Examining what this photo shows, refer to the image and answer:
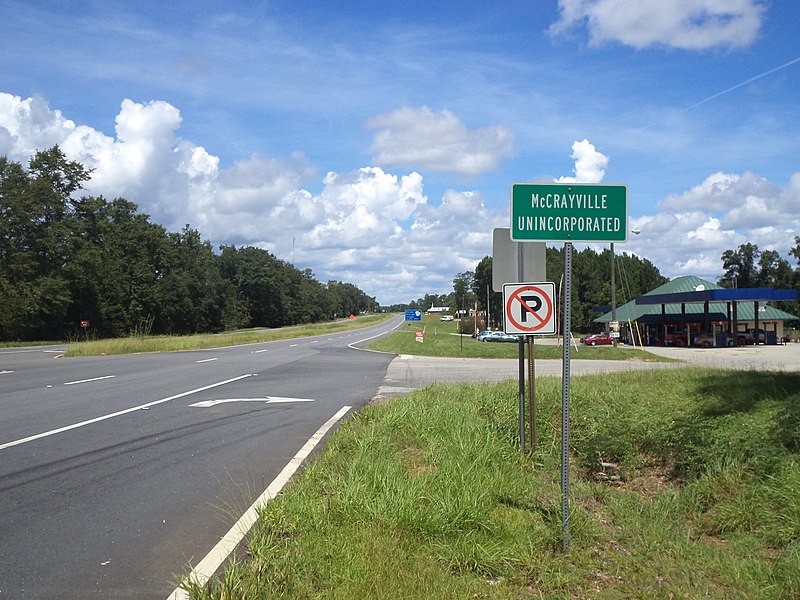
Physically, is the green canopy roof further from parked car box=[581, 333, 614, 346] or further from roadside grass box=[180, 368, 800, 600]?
roadside grass box=[180, 368, 800, 600]

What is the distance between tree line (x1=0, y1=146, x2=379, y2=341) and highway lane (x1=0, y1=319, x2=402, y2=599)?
1323 inches

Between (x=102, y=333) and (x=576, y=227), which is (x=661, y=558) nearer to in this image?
(x=576, y=227)

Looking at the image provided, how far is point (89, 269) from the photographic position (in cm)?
6569

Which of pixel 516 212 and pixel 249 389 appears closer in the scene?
pixel 516 212

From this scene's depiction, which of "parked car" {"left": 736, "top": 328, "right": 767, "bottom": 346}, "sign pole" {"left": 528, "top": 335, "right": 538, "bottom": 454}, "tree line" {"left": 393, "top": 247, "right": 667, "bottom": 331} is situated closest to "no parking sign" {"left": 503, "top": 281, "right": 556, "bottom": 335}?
"sign pole" {"left": 528, "top": 335, "right": 538, "bottom": 454}

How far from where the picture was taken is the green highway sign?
560 cm

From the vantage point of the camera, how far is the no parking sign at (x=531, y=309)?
698cm

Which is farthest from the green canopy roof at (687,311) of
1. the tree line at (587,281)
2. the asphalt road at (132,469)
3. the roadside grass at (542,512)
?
the roadside grass at (542,512)

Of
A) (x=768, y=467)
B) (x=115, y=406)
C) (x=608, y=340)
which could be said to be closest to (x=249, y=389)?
(x=115, y=406)

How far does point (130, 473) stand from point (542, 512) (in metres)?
4.68

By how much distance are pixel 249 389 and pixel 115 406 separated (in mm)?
4126

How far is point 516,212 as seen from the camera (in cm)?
574

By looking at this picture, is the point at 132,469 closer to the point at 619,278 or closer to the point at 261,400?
the point at 261,400

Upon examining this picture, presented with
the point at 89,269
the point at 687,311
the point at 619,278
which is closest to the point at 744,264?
the point at 619,278
